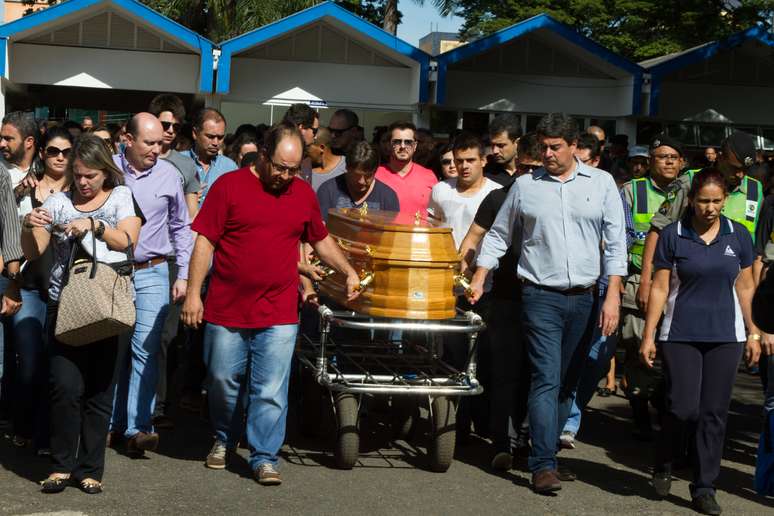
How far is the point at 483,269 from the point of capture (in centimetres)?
755

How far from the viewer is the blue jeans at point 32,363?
7.43 m

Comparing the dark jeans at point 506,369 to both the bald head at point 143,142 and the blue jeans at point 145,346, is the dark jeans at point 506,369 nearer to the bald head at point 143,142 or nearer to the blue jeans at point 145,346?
the blue jeans at point 145,346

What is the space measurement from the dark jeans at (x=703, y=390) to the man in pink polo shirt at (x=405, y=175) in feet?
9.42

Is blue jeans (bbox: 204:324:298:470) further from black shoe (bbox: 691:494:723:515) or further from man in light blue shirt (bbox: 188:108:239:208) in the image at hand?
black shoe (bbox: 691:494:723:515)

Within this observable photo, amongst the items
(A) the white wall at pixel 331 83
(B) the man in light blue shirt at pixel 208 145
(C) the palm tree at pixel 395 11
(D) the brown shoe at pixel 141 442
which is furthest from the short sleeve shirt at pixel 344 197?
(C) the palm tree at pixel 395 11

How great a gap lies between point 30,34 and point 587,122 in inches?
486

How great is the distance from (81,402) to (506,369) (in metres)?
2.73

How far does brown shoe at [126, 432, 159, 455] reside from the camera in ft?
24.9

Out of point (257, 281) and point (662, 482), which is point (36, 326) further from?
point (662, 482)

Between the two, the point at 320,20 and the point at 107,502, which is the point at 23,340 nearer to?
the point at 107,502

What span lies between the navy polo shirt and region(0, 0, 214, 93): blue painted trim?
18174mm

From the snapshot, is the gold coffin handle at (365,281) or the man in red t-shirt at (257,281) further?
the gold coffin handle at (365,281)

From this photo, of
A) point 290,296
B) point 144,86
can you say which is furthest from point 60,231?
point 144,86

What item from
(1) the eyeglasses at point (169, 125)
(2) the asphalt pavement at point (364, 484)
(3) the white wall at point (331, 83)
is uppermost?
(3) the white wall at point (331, 83)
